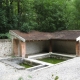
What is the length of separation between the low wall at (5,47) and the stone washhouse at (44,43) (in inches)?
23.6

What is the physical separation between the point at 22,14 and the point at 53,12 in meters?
5.52

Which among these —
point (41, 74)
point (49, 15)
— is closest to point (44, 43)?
point (49, 15)

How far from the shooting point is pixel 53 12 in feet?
74.1

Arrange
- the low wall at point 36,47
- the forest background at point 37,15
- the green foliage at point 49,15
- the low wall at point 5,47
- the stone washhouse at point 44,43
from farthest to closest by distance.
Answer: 1. the green foliage at point 49,15
2. the forest background at point 37,15
3. the low wall at point 36,47
4. the low wall at point 5,47
5. the stone washhouse at point 44,43

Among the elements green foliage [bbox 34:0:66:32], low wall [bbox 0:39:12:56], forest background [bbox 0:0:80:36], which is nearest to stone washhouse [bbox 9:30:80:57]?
low wall [bbox 0:39:12:56]

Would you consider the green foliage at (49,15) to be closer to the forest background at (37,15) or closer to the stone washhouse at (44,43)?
the forest background at (37,15)

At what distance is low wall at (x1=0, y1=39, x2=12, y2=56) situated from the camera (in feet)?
55.9

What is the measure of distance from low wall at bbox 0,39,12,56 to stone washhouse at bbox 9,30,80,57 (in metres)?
0.60

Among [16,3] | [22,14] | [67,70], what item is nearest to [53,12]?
[22,14]

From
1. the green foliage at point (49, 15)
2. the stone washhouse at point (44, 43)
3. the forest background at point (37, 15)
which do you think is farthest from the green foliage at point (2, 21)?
the green foliage at point (49, 15)

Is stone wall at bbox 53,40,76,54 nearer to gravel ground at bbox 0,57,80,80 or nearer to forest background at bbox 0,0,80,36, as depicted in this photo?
forest background at bbox 0,0,80,36

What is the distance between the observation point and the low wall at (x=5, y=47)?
17034mm

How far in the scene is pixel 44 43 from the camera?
21.1 meters

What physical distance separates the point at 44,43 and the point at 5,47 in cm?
639
